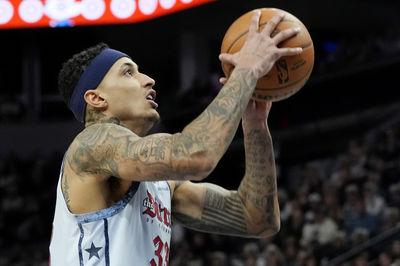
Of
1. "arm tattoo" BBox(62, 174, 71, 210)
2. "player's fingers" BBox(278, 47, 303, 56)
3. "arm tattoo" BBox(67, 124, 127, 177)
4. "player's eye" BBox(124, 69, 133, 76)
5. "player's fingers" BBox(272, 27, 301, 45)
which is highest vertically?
"player's fingers" BBox(272, 27, 301, 45)

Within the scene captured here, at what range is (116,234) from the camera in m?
2.95

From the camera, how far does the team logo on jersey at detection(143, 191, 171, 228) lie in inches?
122

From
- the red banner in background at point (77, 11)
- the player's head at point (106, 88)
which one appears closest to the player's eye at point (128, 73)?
the player's head at point (106, 88)

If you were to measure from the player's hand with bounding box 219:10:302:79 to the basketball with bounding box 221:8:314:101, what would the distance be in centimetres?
3

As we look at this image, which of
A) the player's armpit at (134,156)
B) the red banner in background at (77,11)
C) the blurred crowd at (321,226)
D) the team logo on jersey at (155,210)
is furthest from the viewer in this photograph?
the red banner in background at (77,11)

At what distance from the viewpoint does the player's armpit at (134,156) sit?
8.86 feet

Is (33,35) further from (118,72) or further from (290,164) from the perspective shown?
(118,72)

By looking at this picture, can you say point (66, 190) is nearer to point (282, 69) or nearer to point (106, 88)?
point (106, 88)

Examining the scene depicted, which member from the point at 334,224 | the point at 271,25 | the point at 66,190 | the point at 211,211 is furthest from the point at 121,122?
the point at 334,224

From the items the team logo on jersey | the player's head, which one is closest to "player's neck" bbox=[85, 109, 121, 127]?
the player's head

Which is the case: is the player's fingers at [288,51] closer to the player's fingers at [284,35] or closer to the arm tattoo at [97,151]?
the player's fingers at [284,35]

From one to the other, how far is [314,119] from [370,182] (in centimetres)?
427

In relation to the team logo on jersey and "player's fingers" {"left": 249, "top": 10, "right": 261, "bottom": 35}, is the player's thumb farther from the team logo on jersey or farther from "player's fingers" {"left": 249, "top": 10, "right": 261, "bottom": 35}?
the team logo on jersey

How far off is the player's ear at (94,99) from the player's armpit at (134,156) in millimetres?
167
